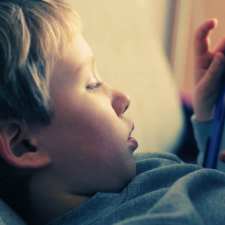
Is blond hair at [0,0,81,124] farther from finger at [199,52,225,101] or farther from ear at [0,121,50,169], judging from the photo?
finger at [199,52,225,101]

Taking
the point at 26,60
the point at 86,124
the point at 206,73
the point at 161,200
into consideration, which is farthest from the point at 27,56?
the point at 206,73

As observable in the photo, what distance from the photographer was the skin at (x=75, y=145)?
2.31ft

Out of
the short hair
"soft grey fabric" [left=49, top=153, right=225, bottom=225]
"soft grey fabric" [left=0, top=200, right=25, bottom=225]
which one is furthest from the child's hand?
"soft grey fabric" [left=0, top=200, right=25, bottom=225]

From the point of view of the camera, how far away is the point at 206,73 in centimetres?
103

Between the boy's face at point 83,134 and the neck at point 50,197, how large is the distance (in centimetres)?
1

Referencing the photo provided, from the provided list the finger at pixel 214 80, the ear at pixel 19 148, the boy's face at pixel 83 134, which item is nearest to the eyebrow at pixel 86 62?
the boy's face at pixel 83 134

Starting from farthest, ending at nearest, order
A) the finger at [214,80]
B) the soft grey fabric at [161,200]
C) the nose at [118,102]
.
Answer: the finger at [214,80] → the nose at [118,102] → the soft grey fabric at [161,200]

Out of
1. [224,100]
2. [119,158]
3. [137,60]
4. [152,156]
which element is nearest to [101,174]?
[119,158]

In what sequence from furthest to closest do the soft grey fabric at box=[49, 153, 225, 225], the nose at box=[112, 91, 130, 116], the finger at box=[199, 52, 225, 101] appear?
1. the finger at box=[199, 52, 225, 101]
2. the nose at box=[112, 91, 130, 116]
3. the soft grey fabric at box=[49, 153, 225, 225]

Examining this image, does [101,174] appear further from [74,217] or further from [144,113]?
[144,113]

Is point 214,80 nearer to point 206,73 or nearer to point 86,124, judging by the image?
point 206,73

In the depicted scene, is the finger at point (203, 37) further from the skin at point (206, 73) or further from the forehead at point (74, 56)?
the forehead at point (74, 56)

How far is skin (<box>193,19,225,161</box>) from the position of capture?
102 centimetres

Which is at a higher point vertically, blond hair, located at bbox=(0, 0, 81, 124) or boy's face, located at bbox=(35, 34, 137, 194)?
blond hair, located at bbox=(0, 0, 81, 124)
